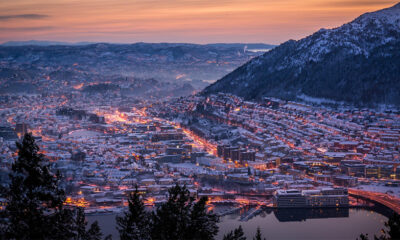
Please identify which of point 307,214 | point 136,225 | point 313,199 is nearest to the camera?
point 136,225

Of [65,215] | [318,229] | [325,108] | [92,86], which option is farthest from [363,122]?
[92,86]

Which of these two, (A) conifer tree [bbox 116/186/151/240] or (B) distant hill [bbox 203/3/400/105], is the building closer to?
(A) conifer tree [bbox 116/186/151/240]

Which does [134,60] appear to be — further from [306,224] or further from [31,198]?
[31,198]

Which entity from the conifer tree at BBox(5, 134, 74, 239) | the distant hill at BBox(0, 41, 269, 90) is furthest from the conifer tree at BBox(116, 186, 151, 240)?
the distant hill at BBox(0, 41, 269, 90)

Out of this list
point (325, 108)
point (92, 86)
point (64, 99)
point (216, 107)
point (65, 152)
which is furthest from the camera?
point (92, 86)

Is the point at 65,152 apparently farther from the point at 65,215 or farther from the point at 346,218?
the point at 65,215

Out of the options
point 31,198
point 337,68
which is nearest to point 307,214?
point 31,198

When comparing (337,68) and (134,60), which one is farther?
(134,60)
